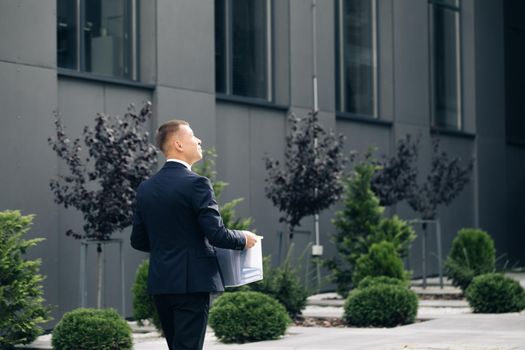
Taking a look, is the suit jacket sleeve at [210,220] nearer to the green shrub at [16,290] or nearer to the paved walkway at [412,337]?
the paved walkway at [412,337]

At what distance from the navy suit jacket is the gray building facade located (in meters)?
8.22

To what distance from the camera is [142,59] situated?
57.9ft

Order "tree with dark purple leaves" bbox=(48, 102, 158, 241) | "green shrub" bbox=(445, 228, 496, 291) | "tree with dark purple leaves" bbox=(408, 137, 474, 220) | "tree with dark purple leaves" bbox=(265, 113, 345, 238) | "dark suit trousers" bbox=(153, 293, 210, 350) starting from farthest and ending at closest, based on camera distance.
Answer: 1. "tree with dark purple leaves" bbox=(408, 137, 474, 220)
2. "green shrub" bbox=(445, 228, 496, 291)
3. "tree with dark purple leaves" bbox=(265, 113, 345, 238)
4. "tree with dark purple leaves" bbox=(48, 102, 158, 241)
5. "dark suit trousers" bbox=(153, 293, 210, 350)

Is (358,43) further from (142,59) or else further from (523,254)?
(523,254)

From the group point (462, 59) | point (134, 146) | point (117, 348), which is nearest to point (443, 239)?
point (462, 59)

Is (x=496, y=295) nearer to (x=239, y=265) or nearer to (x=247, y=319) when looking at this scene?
(x=247, y=319)

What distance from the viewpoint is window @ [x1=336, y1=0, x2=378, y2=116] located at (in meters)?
23.5

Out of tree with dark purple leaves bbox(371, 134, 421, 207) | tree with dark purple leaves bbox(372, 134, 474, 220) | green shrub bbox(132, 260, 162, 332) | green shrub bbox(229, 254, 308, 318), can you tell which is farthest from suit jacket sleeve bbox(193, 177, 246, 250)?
tree with dark purple leaves bbox(371, 134, 421, 207)

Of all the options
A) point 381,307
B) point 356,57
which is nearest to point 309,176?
point 381,307

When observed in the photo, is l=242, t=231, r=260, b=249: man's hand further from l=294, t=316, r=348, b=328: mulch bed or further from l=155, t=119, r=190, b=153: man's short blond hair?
l=294, t=316, r=348, b=328: mulch bed

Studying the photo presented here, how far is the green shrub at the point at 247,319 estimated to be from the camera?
12.9 meters

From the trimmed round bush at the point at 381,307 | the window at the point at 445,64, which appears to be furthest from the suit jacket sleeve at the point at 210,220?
the window at the point at 445,64

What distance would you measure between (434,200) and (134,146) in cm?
1016

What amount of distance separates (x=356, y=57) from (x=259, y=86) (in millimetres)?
3927
